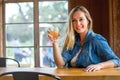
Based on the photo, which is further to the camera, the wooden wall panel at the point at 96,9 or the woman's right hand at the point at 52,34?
the wooden wall panel at the point at 96,9

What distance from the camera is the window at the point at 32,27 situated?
5.12 meters

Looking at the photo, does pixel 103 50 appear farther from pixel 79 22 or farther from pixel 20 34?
pixel 20 34

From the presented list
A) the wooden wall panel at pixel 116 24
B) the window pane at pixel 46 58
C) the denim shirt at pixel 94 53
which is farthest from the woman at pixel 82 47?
the window pane at pixel 46 58

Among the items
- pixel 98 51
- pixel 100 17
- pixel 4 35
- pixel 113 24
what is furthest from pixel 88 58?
pixel 4 35

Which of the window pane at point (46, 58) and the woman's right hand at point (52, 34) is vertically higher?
the woman's right hand at point (52, 34)

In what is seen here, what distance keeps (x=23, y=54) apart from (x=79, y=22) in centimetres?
318

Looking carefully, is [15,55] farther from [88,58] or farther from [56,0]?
[88,58]

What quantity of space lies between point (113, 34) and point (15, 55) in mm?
1898

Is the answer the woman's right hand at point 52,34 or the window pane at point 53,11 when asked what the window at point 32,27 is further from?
the woman's right hand at point 52,34

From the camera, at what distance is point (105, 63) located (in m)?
1.96

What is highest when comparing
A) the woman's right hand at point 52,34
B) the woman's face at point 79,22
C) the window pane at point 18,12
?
the window pane at point 18,12

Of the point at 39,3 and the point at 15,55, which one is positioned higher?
the point at 39,3

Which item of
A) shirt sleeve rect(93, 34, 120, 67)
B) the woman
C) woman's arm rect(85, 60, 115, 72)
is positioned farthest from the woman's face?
woman's arm rect(85, 60, 115, 72)

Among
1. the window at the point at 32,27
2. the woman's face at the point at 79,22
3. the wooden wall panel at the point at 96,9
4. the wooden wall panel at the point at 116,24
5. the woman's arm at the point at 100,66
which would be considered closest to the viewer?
the woman's arm at the point at 100,66
